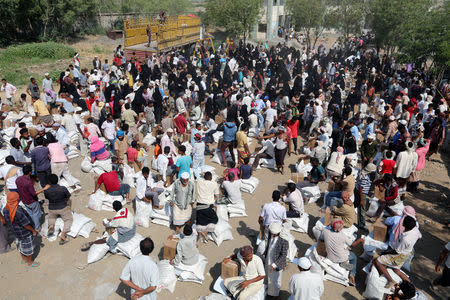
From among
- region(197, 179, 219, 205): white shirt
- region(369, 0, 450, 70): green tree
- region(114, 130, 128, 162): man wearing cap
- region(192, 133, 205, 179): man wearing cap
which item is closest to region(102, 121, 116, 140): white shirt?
region(114, 130, 128, 162): man wearing cap

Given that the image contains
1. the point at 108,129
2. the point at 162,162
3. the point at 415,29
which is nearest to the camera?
the point at 162,162

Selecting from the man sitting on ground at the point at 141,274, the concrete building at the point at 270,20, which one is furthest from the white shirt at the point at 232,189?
the concrete building at the point at 270,20

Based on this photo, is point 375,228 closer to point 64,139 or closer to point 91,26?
point 64,139

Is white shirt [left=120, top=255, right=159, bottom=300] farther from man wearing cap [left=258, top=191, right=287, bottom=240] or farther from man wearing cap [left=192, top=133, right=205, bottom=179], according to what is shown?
man wearing cap [left=192, top=133, right=205, bottom=179]

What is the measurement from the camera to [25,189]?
546 cm

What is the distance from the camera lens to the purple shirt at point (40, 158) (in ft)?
21.0

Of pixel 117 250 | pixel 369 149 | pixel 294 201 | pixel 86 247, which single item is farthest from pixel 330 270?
pixel 86 247

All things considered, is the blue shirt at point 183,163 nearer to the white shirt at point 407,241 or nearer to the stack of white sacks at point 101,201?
the stack of white sacks at point 101,201

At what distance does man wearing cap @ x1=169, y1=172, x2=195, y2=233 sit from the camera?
559 centimetres

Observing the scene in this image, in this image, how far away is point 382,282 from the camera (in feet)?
15.0

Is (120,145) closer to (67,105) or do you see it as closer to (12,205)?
(12,205)

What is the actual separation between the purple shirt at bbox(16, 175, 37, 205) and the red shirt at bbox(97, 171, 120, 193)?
1183 millimetres

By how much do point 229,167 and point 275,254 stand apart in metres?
4.52

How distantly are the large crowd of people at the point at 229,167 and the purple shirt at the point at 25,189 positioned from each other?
0.02m
